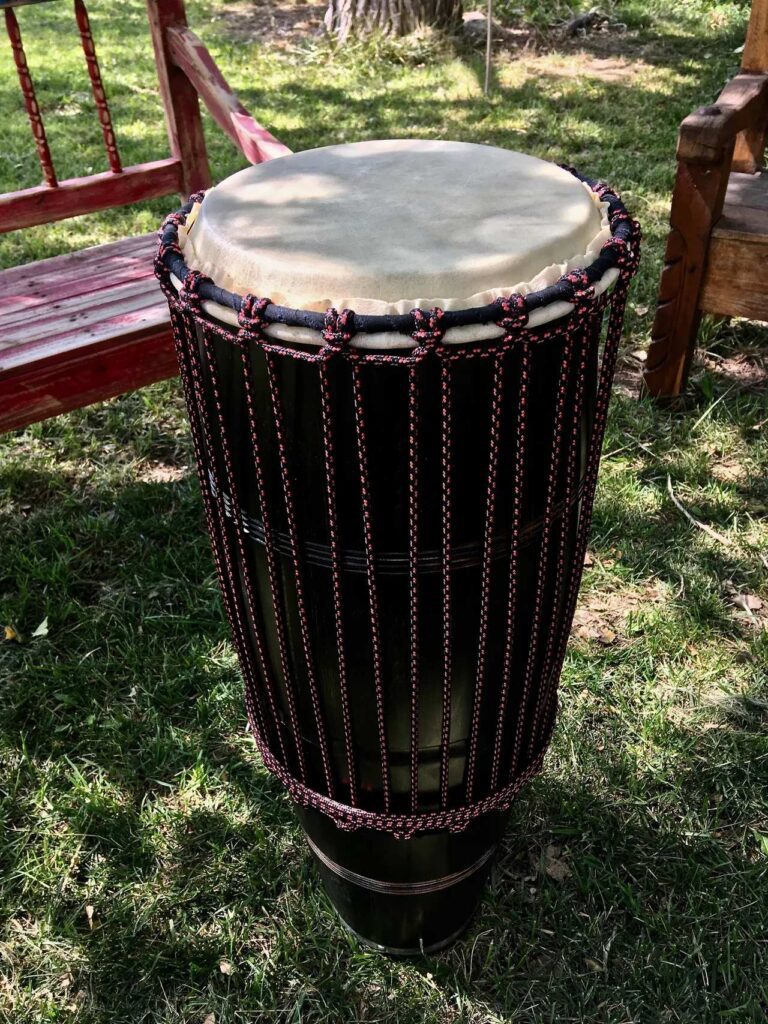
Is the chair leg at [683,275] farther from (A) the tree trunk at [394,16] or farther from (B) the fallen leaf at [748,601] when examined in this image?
(A) the tree trunk at [394,16]

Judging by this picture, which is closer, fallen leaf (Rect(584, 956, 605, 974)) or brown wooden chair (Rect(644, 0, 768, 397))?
fallen leaf (Rect(584, 956, 605, 974))

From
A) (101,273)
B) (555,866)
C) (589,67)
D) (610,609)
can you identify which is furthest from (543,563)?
(589,67)

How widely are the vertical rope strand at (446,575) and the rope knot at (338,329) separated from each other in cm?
11

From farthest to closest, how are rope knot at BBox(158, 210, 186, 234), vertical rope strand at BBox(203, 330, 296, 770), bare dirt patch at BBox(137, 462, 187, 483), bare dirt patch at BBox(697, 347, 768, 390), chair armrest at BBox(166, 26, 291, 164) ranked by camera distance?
bare dirt patch at BBox(697, 347, 768, 390)
bare dirt patch at BBox(137, 462, 187, 483)
chair armrest at BBox(166, 26, 291, 164)
rope knot at BBox(158, 210, 186, 234)
vertical rope strand at BBox(203, 330, 296, 770)

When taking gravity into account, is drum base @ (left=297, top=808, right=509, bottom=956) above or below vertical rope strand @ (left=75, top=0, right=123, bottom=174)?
below

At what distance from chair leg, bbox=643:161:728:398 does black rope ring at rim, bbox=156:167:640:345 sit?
1.70 metres

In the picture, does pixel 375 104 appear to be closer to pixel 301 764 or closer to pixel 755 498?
pixel 755 498

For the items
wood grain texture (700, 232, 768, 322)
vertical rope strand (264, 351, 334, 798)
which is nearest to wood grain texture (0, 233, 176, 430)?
vertical rope strand (264, 351, 334, 798)

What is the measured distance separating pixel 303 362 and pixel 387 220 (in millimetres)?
253

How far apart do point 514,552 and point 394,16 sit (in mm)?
6088

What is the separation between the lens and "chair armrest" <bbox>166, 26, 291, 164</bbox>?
8.19 feet

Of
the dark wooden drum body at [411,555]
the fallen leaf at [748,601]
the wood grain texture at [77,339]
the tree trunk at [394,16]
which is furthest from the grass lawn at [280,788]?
the tree trunk at [394,16]

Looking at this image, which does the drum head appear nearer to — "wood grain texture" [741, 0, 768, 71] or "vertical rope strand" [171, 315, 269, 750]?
"vertical rope strand" [171, 315, 269, 750]

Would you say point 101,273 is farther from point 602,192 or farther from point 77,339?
point 602,192
